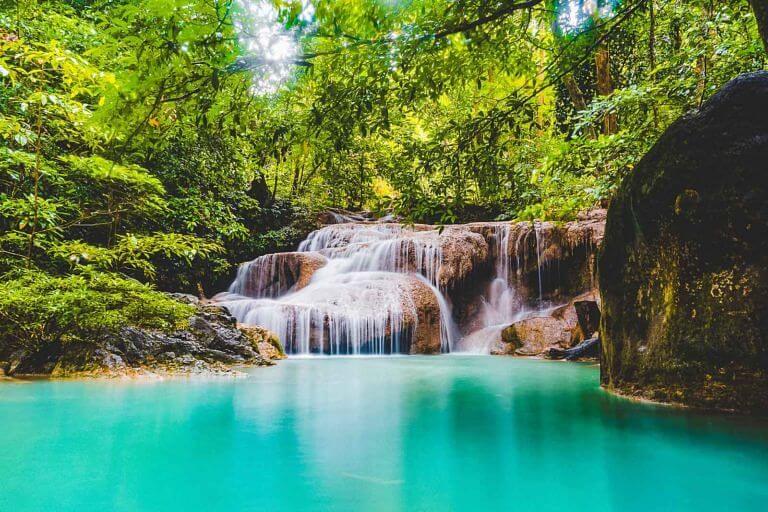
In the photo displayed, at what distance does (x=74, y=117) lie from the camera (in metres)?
5.85

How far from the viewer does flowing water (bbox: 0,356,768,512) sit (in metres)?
2.08

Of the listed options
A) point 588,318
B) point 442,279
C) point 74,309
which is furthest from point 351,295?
point 74,309

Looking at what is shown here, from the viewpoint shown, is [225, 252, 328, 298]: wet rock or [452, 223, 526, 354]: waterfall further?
[225, 252, 328, 298]: wet rock

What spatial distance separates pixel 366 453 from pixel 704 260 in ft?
10.0

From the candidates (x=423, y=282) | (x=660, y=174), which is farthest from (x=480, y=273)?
(x=660, y=174)

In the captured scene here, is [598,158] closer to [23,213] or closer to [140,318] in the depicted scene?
[140,318]

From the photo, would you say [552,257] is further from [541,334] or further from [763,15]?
[763,15]

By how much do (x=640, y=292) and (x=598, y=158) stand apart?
174cm

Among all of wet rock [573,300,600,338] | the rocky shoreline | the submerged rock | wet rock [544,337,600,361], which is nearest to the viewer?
the rocky shoreline

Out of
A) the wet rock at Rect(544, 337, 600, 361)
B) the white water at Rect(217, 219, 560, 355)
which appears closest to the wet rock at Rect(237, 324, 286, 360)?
the white water at Rect(217, 219, 560, 355)

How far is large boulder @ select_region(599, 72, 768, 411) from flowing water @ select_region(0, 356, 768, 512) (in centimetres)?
34

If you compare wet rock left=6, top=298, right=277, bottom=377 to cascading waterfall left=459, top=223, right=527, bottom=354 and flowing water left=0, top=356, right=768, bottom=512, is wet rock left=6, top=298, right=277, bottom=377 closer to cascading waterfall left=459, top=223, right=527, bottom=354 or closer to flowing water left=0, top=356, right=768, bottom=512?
flowing water left=0, top=356, right=768, bottom=512

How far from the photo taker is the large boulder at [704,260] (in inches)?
138

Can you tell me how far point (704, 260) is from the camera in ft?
12.4
